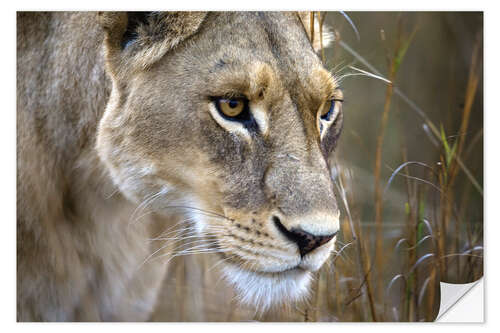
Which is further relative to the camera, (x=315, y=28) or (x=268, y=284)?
(x=315, y=28)

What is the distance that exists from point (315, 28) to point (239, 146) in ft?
2.22

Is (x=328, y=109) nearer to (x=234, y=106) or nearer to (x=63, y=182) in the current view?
(x=234, y=106)

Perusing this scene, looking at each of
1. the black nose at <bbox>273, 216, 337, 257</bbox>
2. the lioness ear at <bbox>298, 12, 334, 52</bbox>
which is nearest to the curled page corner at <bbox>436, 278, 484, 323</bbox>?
the black nose at <bbox>273, 216, 337, 257</bbox>

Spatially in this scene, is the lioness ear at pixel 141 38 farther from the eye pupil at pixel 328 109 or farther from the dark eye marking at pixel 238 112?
the eye pupil at pixel 328 109

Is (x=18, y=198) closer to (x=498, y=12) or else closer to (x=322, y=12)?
(x=322, y=12)

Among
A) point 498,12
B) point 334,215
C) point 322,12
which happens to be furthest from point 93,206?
point 498,12

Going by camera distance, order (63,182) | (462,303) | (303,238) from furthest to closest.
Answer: (462,303) < (63,182) < (303,238)

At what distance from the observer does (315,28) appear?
7.75ft

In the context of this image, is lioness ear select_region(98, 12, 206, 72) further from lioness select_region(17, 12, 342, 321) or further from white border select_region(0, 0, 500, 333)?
white border select_region(0, 0, 500, 333)

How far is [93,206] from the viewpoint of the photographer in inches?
93.0

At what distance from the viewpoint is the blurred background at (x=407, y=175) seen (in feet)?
7.95

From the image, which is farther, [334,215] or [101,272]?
[101,272]

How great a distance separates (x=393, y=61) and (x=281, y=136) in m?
0.82
